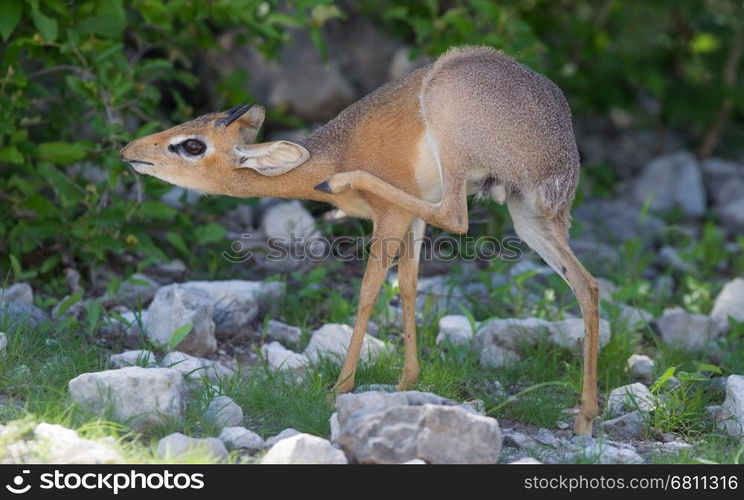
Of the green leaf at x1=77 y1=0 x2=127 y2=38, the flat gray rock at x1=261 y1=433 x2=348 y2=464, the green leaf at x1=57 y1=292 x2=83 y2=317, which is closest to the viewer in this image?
the flat gray rock at x1=261 y1=433 x2=348 y2=464

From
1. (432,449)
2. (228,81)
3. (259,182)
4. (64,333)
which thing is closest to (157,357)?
(64,333)

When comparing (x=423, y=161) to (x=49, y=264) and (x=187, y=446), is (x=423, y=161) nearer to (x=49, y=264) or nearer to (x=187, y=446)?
(x=187, y=446)

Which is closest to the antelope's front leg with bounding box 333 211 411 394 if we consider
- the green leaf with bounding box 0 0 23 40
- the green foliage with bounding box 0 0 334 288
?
the green foliage with bounding box 0 0 334 288

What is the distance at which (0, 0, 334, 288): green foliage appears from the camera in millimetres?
8062

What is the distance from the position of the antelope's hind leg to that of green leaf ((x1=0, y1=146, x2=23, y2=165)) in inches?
143

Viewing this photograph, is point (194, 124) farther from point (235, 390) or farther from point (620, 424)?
point (620, 424)

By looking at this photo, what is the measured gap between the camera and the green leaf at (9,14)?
7734 mm

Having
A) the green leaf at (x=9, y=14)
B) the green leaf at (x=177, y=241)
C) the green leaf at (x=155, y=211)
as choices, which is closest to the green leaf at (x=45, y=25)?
the green leaf at (x=9, y=14)

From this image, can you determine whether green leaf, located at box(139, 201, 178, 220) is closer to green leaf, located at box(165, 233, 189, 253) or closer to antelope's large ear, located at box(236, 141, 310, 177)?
green leaf, located at box(165, 233, 189, 253)

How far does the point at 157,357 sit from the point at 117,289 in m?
1.09

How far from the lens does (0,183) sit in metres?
8.43

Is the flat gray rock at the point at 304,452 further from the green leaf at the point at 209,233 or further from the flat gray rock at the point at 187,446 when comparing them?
the green leaf at the point at 209,233
